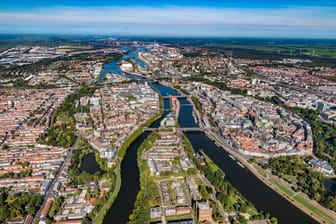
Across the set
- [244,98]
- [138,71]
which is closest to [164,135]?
[244,98]

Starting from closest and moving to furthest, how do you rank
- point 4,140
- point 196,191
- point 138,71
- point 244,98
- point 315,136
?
point 196,191 → point 4,140 → point 315,136 → point 244,98 → point 138,71

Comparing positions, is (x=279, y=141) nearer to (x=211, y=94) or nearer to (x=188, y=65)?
(x=211, y=94)

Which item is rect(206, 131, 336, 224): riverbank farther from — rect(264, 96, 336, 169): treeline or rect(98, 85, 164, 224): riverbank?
rect(98, 85, 164, 224): riverbank

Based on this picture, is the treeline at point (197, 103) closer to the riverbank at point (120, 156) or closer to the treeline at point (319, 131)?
the riverbank at point (120, 156)

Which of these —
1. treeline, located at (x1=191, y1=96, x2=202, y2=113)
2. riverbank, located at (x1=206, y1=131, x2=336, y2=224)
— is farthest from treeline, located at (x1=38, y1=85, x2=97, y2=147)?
riverbank, located at (x1=206, y1=131, x2=336, y2=224)

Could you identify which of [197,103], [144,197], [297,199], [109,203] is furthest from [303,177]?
[197,103]
